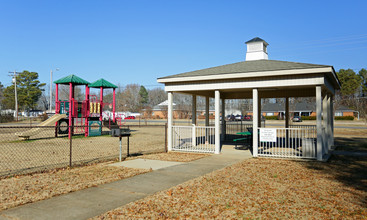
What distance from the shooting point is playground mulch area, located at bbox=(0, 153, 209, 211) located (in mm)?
5574

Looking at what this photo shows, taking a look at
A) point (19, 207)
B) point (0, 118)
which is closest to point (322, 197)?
point (19, 207)

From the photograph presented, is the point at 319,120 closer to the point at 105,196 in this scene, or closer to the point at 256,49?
the point at 256,49

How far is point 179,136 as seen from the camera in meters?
13.2

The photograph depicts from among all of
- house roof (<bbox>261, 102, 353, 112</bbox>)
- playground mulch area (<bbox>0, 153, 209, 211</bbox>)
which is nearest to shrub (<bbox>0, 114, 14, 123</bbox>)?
playground mulch area (<bbox>0, 153, 209, 211</bbox>)

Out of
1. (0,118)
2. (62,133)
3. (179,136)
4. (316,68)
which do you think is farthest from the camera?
(0,118)

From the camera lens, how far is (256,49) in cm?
1596

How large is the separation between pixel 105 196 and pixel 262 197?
3277 mm

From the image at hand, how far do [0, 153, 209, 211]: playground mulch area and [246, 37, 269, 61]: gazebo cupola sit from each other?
34.4 ft

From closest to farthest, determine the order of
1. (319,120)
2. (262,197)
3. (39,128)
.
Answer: (262,197), (319,120), (39,128)

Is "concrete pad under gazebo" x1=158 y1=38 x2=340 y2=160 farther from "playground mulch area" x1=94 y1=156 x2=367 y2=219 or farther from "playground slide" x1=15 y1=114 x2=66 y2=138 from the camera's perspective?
"playground slide" x1=15 y1=114 x2=66 y2=138

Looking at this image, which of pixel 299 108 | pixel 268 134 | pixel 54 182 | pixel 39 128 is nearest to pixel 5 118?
pixel 39 128

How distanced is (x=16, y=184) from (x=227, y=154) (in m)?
8.00

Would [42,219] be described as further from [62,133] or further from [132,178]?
[62,133]

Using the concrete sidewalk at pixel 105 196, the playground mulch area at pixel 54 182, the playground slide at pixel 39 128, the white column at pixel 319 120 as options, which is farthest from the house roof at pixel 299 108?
the playground mulch area at pixel 54 182
